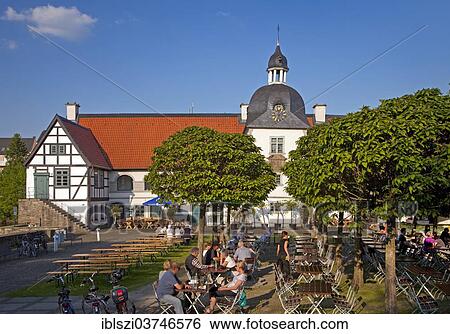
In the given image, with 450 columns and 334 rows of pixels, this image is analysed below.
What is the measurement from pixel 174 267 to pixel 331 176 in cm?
412

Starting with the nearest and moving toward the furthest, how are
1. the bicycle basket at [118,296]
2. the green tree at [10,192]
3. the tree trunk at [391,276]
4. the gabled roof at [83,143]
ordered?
the bicycle basket at [118,296], the tree trunk at [391,276], the gabled roof at [83,143], the green tree at [10,192]

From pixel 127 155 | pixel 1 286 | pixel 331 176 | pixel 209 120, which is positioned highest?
pixel 209 120

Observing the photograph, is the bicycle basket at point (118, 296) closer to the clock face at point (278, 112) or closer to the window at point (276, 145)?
the window at point (276, 145)

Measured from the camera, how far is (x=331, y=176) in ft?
34.6

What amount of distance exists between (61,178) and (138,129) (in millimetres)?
13549

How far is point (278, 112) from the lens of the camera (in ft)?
150

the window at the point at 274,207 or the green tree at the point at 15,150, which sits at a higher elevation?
the green tree at the point at 15,150

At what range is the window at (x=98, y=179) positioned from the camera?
134ft

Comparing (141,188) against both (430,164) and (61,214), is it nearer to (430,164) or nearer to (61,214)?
(61,214)

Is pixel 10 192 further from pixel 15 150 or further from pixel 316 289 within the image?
pixel 316 289

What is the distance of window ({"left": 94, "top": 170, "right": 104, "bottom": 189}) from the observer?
134 ft

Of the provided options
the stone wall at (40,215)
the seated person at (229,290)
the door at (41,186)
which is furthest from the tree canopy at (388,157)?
the door at (41,186)
